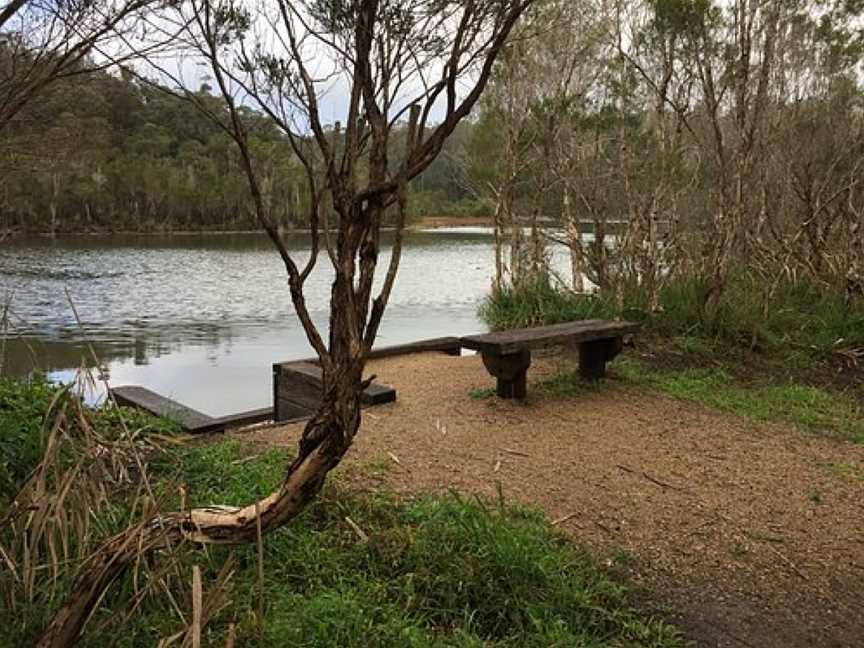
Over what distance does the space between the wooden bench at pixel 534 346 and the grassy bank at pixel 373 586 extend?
184 centimetres

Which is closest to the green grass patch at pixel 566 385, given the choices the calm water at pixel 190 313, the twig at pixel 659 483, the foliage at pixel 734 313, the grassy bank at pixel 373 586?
the twig at pixel 659 483

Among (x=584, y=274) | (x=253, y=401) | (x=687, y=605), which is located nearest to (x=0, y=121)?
(x=687, y=605)

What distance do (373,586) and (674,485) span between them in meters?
1.86

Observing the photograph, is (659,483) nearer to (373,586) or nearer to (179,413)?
(373,586)

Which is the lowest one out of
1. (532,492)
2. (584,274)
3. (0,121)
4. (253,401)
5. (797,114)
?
(253,401)

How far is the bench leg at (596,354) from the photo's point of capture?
18.8ft

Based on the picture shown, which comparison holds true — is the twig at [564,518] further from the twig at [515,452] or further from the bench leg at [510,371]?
the bench leg at [510,371]

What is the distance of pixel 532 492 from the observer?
3.63 m

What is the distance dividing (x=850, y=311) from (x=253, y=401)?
596 centimetres

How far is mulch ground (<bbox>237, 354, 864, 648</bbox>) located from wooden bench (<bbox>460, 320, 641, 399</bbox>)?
0.55 feet

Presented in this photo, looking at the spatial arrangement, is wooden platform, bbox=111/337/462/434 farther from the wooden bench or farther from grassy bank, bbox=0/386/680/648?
grassy bank, bbox=0/386/680/648

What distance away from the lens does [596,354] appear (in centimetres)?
574

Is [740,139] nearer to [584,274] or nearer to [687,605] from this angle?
[584,274]

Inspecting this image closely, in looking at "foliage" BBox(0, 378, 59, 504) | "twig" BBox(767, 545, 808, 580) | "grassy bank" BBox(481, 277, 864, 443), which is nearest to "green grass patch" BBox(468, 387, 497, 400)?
"grassy bank" BBox(481, 277, 864, 443)
